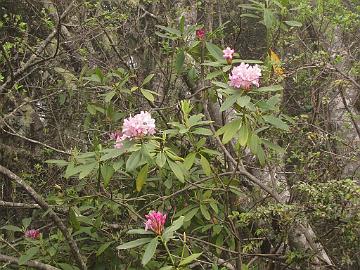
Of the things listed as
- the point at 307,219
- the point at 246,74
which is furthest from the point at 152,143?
the point at 307,219

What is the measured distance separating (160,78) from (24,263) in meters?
2.09

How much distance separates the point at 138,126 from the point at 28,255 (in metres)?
1.03

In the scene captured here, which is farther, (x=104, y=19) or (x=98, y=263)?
(x=104, y=19)

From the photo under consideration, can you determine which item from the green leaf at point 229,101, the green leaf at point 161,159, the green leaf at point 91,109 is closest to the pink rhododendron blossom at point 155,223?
the green leaf at point 161,159

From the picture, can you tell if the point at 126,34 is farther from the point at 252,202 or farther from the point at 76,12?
the point at 252,202

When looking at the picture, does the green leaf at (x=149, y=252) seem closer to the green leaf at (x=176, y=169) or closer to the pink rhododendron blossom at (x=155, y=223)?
the pink rhododendron blossom at (x=155, y=223)

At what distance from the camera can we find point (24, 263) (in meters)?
2.61

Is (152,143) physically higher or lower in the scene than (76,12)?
lower

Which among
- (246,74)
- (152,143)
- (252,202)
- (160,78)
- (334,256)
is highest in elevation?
(246,74)

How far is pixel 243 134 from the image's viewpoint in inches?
94.8

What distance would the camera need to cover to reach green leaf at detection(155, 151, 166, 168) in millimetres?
2258

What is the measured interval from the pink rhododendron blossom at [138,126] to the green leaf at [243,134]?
1.42 ft

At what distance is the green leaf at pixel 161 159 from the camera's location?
88.9 inches

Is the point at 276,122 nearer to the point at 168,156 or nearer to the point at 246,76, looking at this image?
the point at 246,76
